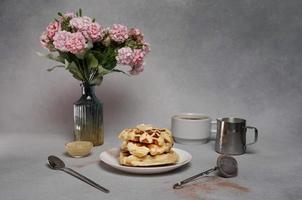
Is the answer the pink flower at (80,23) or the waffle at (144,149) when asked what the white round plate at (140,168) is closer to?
the waffle at (144,149)

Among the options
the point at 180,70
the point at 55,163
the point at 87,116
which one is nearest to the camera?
the point at 55,163

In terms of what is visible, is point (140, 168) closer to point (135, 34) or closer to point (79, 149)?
point (79, 149)

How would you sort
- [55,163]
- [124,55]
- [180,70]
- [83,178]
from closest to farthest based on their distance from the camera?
[83,178], [55,163], [124,55], [180,70]

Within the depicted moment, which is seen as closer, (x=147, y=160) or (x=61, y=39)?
(x=147, y=160)

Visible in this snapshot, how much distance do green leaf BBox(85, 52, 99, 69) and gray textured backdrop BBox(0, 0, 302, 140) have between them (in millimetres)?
373

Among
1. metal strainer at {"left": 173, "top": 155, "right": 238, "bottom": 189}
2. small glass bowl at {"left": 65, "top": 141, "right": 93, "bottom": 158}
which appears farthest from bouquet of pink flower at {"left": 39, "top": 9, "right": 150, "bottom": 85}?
metal strainer at {"left": 173, "top": 155, "right": 238, "bottom": 189}

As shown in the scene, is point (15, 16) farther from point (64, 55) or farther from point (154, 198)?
point (154, 198)

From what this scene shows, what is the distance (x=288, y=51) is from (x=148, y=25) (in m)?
0.61

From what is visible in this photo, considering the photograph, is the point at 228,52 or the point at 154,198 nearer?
the point at 154,198

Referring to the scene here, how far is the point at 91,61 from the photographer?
138 cm

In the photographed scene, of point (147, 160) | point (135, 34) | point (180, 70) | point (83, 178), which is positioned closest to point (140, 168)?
point (147, 160)

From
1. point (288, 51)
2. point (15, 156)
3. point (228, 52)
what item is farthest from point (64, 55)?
point (288, 51)

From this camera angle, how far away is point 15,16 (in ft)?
5.64

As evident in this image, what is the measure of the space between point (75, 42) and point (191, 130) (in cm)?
53
